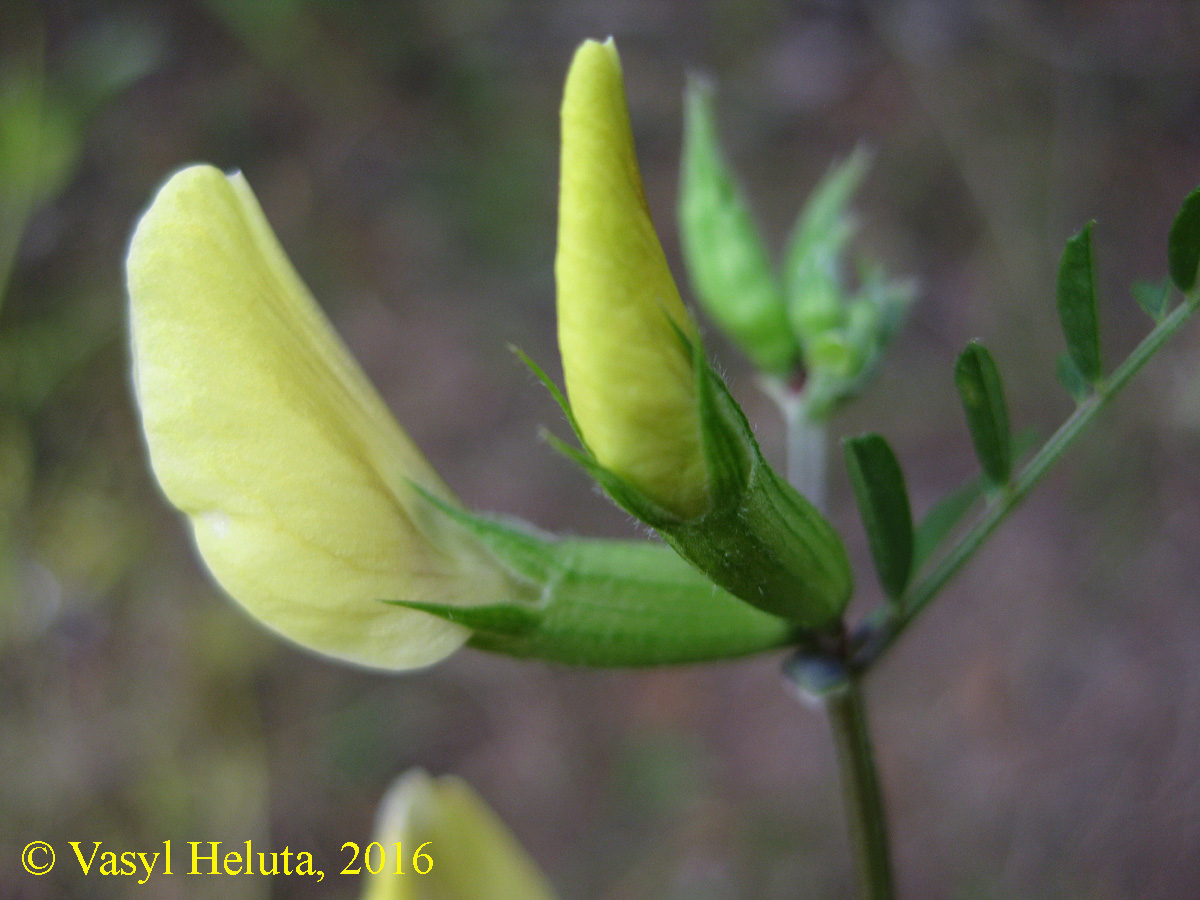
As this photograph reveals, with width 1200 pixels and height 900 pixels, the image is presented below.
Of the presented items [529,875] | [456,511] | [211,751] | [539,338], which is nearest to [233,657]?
[211,751]

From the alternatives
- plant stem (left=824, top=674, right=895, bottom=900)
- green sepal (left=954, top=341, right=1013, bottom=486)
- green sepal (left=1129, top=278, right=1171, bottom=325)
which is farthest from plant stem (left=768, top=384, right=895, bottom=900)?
green sepal (left=1129, top=278, right=1171, bottom=325)

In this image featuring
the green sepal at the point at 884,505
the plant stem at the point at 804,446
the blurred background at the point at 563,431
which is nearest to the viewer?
the green sepal at the point at 884,505

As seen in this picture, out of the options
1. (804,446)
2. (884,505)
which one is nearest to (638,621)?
(884,505)

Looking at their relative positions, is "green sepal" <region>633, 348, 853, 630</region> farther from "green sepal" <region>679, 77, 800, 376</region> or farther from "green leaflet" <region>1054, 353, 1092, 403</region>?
"green sepal" <region>679, 77, 800, 376</region>

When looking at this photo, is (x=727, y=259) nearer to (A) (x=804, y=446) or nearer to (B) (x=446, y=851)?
(A) (x=804, y=446)

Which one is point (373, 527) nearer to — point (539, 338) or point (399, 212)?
point (539, 338)

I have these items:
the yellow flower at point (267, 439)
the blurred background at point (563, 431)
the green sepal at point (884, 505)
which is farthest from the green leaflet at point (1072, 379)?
the blurred background at point (563, 431)

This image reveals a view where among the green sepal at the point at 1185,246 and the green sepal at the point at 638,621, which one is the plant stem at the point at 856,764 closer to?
the green sepal at the point at 638,621
